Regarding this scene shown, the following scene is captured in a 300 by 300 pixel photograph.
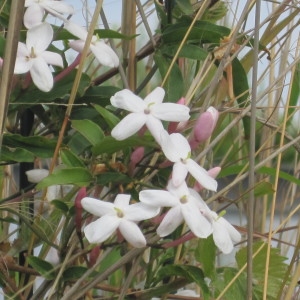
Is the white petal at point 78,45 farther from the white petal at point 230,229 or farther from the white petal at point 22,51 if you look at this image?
the white petal at point 230,229

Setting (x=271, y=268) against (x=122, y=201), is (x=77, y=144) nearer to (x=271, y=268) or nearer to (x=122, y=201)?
(x=122, y=201)

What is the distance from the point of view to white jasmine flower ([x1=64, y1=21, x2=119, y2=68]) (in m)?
0.58

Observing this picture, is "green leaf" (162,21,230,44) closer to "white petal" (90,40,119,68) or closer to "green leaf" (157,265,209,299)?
"white petal" (90,40,119,68)

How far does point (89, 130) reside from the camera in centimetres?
56

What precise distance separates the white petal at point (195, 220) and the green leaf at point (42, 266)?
0.16m

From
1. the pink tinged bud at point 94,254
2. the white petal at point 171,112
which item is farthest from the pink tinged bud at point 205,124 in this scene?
the pink tinged bud at point 94,254

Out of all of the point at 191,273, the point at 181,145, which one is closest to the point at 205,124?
the point at 181,145

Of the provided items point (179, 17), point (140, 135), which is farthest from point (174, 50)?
point (140, 135)

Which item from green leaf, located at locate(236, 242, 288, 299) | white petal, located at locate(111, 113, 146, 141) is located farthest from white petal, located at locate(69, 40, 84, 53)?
green leaf, located at locate(236, 242, 288, 299)

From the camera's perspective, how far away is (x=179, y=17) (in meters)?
0.68

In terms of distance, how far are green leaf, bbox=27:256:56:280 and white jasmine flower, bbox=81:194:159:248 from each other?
4.4 inches

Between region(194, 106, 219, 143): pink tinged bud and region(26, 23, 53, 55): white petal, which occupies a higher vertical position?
region(26, 23, 53, 55): white petal

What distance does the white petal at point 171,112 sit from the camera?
0.53 metres

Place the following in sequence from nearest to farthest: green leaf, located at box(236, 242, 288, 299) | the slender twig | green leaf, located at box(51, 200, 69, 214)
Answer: the slender twig < green leaf, located at box(51, 200, 69, 214) < green leaf, located at box(236, 242, 288, 299)
